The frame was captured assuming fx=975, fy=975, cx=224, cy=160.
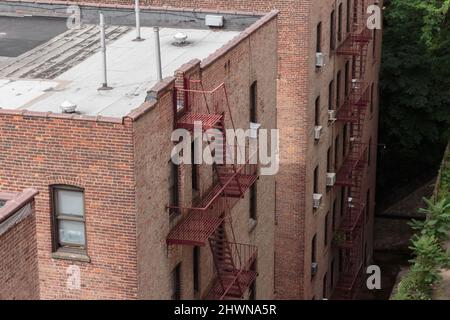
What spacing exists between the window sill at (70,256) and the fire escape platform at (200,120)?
4.00 metres

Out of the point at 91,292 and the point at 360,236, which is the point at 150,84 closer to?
the point at 91,292

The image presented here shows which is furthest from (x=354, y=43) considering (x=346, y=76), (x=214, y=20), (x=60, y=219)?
(x=60, y=219)

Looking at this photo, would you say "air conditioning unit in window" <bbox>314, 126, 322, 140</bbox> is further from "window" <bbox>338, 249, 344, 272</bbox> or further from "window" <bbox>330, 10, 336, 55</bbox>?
"window" <bbox>338, 249, 344, 272</bbox>

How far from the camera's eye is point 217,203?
27.4 meters

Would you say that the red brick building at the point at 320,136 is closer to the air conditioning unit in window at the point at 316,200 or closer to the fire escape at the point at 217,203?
the air conditioning unit in window at the point at 316,200

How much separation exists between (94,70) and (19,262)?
10.8 m

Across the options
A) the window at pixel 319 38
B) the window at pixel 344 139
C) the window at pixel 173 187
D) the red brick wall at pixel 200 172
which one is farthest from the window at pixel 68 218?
the window at pixel 344 139

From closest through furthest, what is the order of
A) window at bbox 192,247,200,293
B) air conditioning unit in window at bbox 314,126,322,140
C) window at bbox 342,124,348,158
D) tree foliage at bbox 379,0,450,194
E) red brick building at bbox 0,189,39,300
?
red brick building at bbox 0,189,39,300 → window at bbox 192,247,200,293 → air conditioning unit in window at bbox 314,126,322,140 → window at bbox 342,124,348,158 → tree foliage at bbox 379,0,450,194

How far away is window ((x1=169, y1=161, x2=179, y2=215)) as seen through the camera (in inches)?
976

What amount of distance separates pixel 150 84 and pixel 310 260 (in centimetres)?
1706

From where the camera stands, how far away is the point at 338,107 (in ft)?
148

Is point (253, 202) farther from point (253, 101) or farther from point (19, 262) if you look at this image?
point (19, 262)

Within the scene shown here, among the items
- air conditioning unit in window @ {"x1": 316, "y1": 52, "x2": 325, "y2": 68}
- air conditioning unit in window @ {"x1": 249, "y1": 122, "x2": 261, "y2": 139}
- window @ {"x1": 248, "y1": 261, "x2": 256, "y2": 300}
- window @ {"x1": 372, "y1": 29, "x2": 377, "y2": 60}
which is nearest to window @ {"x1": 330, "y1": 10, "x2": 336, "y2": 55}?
air conditioning unit in window @ {"x1": 316, "y1": 52, "x2": 325, "y2": 68}

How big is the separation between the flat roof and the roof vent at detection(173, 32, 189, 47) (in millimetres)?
172
